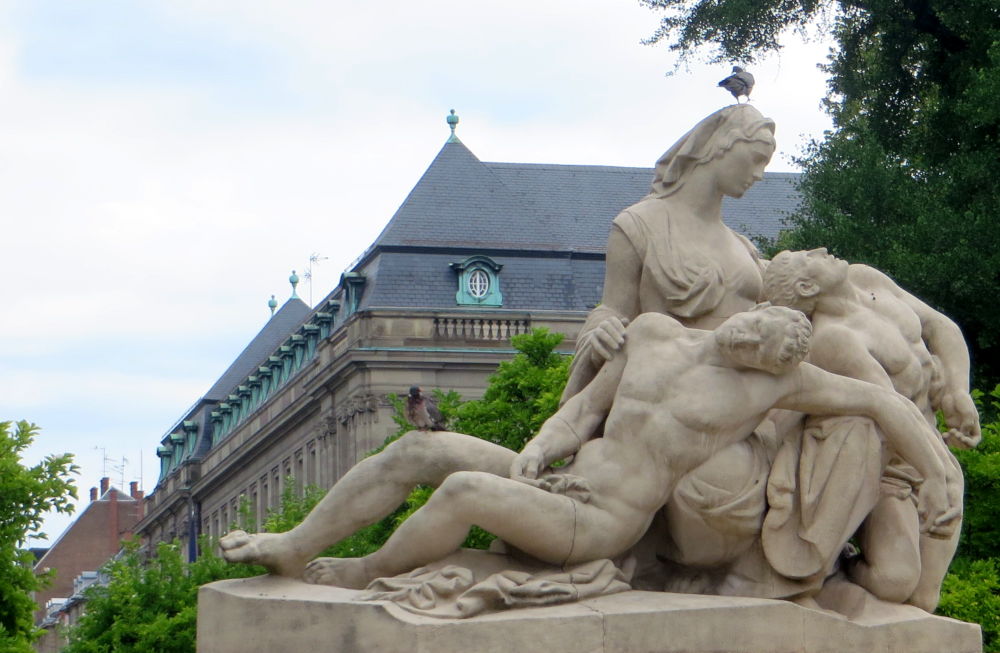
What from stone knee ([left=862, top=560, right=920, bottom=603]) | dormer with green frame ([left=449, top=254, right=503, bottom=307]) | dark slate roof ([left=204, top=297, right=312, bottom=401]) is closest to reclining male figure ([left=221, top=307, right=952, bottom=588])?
stone knee ([left=862, top=560, right=920, bottom=603])

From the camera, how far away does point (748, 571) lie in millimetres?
9469

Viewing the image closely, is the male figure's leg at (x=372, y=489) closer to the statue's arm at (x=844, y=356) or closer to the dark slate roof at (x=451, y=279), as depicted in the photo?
the statue's arm at (x=844, y=356)

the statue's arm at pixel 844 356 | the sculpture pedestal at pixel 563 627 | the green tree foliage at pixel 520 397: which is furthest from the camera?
the green tree foliage at pixel 520 397

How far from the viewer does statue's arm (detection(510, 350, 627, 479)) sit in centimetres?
952

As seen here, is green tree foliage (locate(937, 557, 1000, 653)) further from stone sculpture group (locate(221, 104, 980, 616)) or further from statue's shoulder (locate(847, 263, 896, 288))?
stone sculpture group (locate(221, 104, 980, 616))

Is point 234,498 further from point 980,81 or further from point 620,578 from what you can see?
point 620,578

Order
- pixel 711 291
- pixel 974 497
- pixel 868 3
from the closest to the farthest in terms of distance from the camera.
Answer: pixel 711 291 → pixel 974 497 → pixel 868 3

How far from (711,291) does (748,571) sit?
1.39 metres

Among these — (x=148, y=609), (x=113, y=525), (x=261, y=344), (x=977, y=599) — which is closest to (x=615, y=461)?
(x=977, y=599)

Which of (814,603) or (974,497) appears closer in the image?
(814,603)

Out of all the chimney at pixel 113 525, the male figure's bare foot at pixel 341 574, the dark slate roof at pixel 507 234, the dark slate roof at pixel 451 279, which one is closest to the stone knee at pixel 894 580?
the male figure's bare foot at pixel 341 574

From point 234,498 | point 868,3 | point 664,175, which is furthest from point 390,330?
point 664,175

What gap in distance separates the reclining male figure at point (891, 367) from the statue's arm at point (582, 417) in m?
0.88

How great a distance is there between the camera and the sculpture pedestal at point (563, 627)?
8.73 meters
